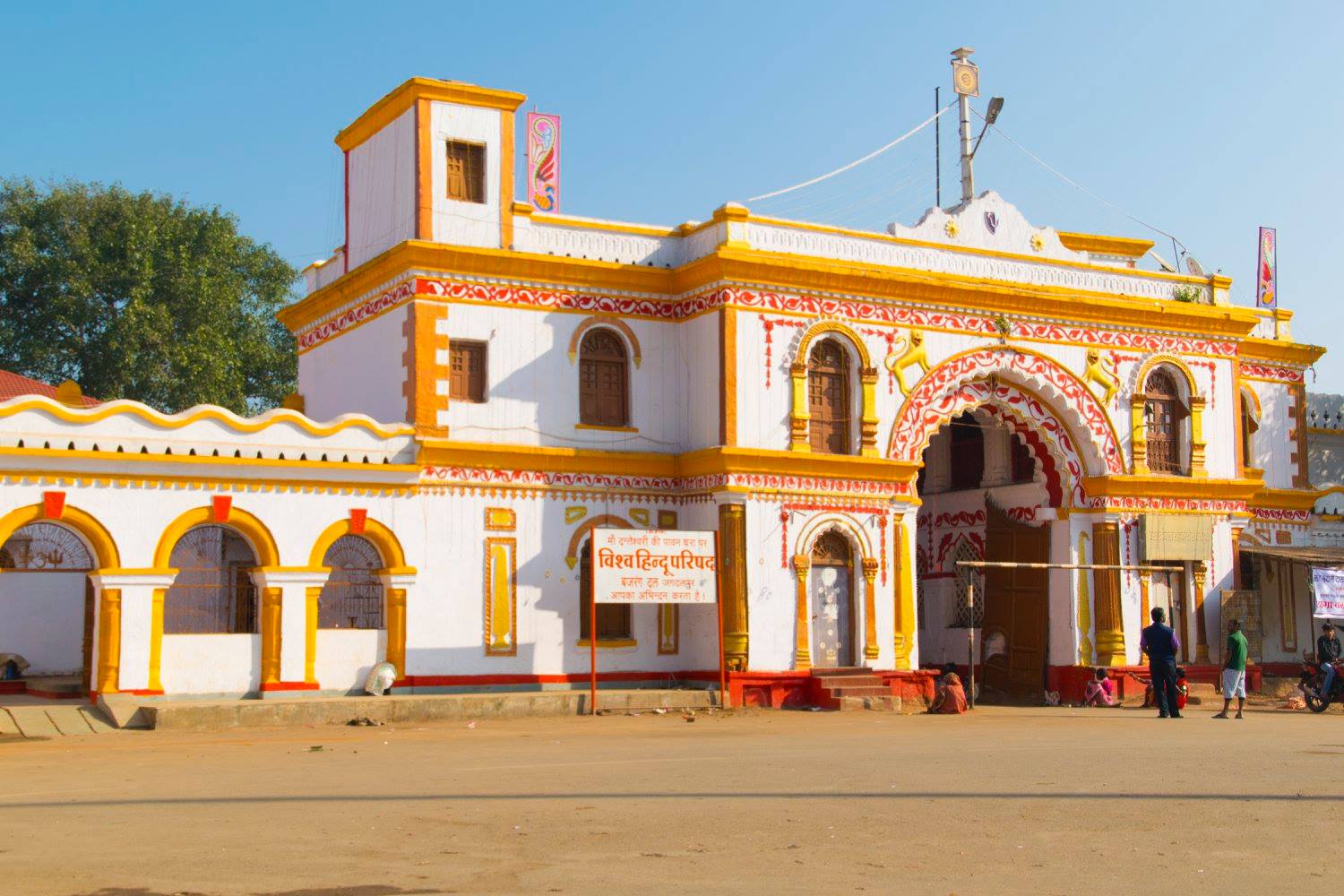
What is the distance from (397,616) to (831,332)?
7.83 m

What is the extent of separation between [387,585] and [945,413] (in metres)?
9.32

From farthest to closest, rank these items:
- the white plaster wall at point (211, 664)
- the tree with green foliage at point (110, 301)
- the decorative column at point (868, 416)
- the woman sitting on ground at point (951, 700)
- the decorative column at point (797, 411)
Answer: the tree with green foliage at point (110, 301)
the decorative column at point (868, 416)
the decorative column at point (797, 411)
the woman sitting on ground at point (951, 700)
the white plaster wall at point (211, 664)

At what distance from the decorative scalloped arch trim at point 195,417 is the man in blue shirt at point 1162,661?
10.3 meters

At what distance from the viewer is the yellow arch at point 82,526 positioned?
1992 centimetres

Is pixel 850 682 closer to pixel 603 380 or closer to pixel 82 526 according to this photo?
pixel 603 380

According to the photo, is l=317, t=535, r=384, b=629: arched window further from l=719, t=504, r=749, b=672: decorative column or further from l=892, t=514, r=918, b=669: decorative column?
l=892, t=514, r=918, b=669: decorative column

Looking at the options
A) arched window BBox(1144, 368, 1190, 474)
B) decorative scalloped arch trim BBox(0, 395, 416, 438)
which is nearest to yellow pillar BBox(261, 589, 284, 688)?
decorative scalloped arch trim BBox(0, 395, 416, 438)

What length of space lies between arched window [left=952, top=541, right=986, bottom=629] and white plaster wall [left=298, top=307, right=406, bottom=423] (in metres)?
10.9

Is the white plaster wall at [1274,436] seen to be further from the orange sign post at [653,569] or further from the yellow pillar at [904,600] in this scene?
the orange sign post at [653,569]

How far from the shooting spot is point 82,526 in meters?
20.4

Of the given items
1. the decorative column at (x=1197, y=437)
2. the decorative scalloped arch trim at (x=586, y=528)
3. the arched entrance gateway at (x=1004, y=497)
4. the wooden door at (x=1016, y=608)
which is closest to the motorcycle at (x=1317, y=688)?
the arched entrance gateway at (x=1004, y=497)

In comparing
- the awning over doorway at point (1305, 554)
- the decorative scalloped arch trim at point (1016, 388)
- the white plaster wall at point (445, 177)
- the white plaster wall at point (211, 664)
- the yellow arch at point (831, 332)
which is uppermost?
the white plaster wall at point (445, 177)

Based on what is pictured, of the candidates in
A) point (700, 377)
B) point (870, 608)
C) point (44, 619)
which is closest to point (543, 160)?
point (700, 377)

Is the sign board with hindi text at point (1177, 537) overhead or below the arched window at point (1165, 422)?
below
